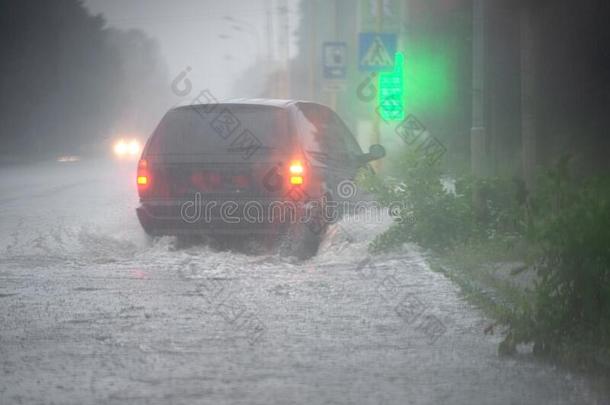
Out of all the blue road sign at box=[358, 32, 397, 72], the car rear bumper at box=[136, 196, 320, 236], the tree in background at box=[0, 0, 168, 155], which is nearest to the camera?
the car rear bumper at box=[136, 196, 320, 236]

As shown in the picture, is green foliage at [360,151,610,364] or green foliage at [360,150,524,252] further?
green foliage at [360,150,524,252]

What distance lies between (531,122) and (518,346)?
6217mm

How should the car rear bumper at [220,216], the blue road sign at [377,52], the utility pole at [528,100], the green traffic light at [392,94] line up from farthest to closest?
the green traffic light at [392,94] → the blue road sign at [377,52] → the utility pole at [528,100] → the car rear bumper at [220,216]

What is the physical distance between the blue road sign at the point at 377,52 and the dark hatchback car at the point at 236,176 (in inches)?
215

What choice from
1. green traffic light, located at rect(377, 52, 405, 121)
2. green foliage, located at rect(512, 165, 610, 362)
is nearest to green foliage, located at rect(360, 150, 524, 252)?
green foliage, located at rect(512, 165, 610, 362)

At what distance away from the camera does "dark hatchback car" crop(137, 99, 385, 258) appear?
9469 millimetres

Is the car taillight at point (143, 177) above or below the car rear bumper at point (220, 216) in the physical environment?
above

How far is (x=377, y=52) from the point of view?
1530cm

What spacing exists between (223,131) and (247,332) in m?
3.70

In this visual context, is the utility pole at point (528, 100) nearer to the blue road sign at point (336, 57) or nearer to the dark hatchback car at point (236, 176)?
the dark hatchback car at point (236, 176)

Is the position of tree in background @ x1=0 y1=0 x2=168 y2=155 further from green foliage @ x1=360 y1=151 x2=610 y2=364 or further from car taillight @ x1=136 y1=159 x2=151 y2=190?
green foliage @ x1=360 y1=151 x2=610 y2=364

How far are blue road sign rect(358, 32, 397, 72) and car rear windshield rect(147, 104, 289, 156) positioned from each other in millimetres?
5702

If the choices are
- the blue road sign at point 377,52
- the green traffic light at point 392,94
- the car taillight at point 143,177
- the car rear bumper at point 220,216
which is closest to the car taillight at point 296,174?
the car rear bumper at point 220,216

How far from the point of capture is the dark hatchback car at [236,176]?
9469 mm
